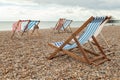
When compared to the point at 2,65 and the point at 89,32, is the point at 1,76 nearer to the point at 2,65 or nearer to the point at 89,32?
the point at 2,65

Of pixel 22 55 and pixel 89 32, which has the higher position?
pixel 89 32

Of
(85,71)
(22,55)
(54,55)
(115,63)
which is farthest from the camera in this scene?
(22,55)

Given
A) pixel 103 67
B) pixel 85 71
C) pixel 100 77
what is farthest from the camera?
pixel 103 67

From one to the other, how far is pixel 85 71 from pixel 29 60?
5.26ft

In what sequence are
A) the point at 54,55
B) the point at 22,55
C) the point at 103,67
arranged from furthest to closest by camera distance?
the point at 22,55 → the point at 54,55 → the point at 103,67

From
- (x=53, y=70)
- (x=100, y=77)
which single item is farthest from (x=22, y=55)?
(x=100, y=77)

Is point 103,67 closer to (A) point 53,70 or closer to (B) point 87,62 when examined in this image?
(B) point 87,62

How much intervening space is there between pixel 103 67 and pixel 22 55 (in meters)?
2.36

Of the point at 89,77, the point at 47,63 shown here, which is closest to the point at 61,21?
the point at 47,63

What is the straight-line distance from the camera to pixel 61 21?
15.7 meters

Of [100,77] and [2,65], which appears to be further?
[2,65]

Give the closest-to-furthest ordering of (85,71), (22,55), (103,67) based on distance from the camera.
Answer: (85,71) → (103,67) → (22,55)

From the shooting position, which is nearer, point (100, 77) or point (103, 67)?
point (100, 77)

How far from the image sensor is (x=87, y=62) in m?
5.51
